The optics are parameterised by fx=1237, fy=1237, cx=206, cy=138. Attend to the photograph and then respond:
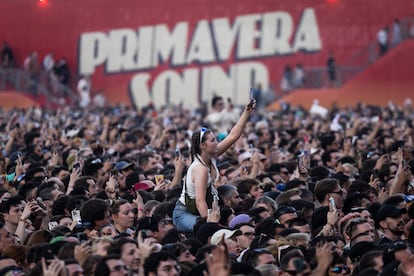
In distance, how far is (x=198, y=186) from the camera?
39.0ft

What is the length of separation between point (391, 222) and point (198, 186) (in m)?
1.89

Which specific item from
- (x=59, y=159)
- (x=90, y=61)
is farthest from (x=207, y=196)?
(x=90, y=61)

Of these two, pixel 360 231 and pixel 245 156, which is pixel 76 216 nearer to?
pixel 360 231

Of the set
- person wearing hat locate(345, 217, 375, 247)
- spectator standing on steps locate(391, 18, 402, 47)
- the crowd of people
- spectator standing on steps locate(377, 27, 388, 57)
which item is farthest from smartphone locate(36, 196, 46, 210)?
spectator standing on steps locate(377, 27, 388, 57)

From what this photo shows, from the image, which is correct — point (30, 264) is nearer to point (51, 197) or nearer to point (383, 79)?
point (51, 197)

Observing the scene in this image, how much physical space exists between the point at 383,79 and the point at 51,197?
27.8m

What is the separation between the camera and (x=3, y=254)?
33.2 feet

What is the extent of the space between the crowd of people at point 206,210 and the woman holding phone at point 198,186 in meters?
0.01

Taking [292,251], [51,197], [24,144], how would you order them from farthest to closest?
1. [24,144]
2. [51,197]
3. [292,251]

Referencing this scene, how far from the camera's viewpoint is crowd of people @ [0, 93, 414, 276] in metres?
9.50

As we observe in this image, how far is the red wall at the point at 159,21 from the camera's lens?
41.6 m

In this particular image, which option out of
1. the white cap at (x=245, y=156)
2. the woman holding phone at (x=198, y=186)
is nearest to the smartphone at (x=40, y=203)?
the woman holding phone at (x=198, y=186)

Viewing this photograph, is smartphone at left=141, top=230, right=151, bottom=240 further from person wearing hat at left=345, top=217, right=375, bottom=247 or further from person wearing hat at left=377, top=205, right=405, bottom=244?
person wearing hat at left=377, top=205, right=405, bottom=244

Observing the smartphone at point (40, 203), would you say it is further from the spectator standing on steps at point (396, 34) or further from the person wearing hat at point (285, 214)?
the spectator standing on steps at point (396, 34)
